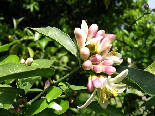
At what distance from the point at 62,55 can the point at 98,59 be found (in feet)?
6.14

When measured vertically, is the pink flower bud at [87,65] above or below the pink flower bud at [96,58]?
below

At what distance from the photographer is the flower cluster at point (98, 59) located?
782mm

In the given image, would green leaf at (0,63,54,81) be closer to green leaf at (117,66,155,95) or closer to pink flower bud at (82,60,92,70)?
pink flower bud at (82,60,92,70)

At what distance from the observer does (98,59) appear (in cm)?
79

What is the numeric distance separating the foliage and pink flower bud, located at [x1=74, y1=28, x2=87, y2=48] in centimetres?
4

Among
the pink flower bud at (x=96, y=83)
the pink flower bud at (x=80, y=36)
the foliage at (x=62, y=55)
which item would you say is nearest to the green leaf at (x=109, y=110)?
the foliage at (x=62, y=55)

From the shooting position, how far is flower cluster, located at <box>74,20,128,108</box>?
78 centimetres

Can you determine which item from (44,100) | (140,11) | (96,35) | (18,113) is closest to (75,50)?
(96,35)

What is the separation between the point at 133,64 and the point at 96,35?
48.4 inches

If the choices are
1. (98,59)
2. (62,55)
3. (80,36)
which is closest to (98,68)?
(98,59)

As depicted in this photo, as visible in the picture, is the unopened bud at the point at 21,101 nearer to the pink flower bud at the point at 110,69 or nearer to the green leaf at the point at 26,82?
the green leaf at the point at 26,82

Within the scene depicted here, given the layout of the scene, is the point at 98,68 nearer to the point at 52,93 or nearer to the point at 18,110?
the point at 52,93

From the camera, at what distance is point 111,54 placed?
2.84 feet

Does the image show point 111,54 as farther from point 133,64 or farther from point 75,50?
point 133,64
